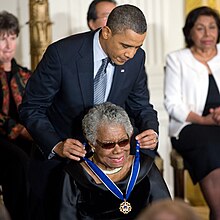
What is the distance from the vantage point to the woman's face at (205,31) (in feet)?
14.4

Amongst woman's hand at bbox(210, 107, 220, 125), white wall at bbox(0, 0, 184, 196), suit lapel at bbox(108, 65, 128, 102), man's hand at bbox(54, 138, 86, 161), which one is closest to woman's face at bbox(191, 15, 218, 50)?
woman's hand at bbox(210, 107, 220, 125)

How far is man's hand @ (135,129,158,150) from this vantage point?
3000 mm

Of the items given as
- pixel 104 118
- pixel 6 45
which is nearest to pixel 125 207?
pixel 104 118

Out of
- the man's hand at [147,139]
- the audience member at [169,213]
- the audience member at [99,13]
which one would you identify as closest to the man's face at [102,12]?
the audience member at [99,13]

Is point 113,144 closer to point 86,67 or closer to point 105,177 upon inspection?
point 105,177

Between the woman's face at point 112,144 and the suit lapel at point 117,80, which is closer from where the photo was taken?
the woman's face at point 112,144

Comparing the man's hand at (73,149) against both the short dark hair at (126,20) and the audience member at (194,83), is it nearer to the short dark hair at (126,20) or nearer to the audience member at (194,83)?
the short dark hair at (126,20)

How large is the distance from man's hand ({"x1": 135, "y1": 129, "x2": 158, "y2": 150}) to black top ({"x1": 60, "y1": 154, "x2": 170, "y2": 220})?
111 millimetres

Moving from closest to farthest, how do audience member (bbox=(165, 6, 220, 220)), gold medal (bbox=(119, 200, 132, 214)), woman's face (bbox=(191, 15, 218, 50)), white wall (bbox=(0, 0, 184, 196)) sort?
1. gold medal (bbox=(119, 200, 132, 214))
2. audience member (bbox=(165, 6, 220, 220))
3. woman's face (bbox=(191, 15, 218, 50))
4. white wall (bbox=(0, 0, 184, 196))

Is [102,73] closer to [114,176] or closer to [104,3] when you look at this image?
[114,176]

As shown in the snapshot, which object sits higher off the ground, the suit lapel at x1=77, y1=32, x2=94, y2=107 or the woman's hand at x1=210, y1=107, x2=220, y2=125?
the suit lapel at x1=77, y1=32, x2=94, y2=107

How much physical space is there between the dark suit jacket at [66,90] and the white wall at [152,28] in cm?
189

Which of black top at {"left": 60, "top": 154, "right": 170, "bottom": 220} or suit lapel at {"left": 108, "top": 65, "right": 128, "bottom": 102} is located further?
suit lapel at {"left": 108, "top": 65, "right": 128, "bottom": 102}

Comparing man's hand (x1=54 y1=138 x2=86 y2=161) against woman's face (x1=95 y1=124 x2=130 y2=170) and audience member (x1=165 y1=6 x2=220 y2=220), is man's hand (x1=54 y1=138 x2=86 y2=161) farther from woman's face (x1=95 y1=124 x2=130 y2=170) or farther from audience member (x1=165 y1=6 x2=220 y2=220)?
audience member (x1=165 y1=6 x2=220 y2=220)
